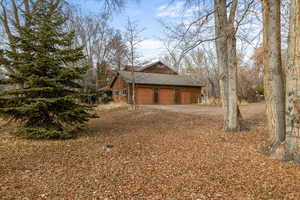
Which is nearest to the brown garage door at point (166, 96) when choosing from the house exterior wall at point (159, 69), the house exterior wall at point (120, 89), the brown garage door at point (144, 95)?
the brown garage door at point (144, 95)

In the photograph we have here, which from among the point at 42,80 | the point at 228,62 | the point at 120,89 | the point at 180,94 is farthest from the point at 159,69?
the point at 42,80

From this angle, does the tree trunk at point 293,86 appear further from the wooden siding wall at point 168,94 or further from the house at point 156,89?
the wooden siding wall at point 168,94

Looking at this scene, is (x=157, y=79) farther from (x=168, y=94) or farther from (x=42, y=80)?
(x=42, y=80)

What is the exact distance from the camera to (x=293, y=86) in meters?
3.35

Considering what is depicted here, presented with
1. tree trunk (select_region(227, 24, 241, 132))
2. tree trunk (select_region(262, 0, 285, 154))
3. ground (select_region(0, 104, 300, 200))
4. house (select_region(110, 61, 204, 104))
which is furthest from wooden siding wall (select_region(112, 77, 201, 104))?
tree trunk (select_region(262, 0, 285, 154))

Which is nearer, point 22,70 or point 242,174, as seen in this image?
point 242,174

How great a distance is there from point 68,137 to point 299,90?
6.65m

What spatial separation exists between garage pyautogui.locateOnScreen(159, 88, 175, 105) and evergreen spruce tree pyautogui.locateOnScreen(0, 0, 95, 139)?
1557 centimetres

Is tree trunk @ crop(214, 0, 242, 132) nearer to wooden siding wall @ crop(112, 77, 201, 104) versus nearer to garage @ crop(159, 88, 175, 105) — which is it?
wooden siding wall @ crop(112, 77, 201, 104)

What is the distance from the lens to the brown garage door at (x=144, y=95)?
792 inches

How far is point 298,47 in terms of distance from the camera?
3242 mm

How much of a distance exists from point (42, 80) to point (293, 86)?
22.3 ft

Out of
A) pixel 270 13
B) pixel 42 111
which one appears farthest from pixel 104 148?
pixel 270 13

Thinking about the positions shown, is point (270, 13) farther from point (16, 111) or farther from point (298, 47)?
point (16, 111)
